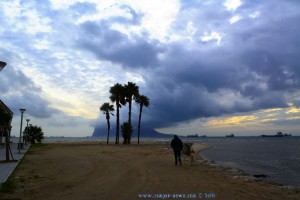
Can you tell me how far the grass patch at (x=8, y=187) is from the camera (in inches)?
444

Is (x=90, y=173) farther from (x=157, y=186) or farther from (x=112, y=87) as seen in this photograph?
(x=112, y=87)

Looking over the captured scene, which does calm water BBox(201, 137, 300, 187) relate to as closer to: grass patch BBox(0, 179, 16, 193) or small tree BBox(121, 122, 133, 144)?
grass patch BBox(0, 179, 16, 193)

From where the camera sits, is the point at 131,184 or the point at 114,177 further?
Answer: the point at 114,177

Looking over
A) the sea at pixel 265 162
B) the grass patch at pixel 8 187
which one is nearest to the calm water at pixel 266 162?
the sea at pixel 265 162

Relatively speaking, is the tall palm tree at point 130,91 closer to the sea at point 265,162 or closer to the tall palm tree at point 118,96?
the tall palm tree at point 118,96

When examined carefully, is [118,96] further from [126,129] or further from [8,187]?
[8,187]

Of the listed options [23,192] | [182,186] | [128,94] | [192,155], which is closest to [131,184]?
[182,186]

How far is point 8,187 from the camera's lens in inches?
468

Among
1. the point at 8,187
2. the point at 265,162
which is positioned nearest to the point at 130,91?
the point at 265,162

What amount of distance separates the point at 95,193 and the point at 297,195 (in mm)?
7131

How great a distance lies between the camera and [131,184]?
42.8ft

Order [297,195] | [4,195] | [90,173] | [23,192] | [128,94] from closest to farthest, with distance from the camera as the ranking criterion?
1. [4,195]
2. [23,192]
3. [297,195]
4. [90,173]
5. [128,94]

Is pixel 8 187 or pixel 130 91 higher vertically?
pixel 130 91

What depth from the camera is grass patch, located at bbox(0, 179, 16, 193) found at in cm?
1128
